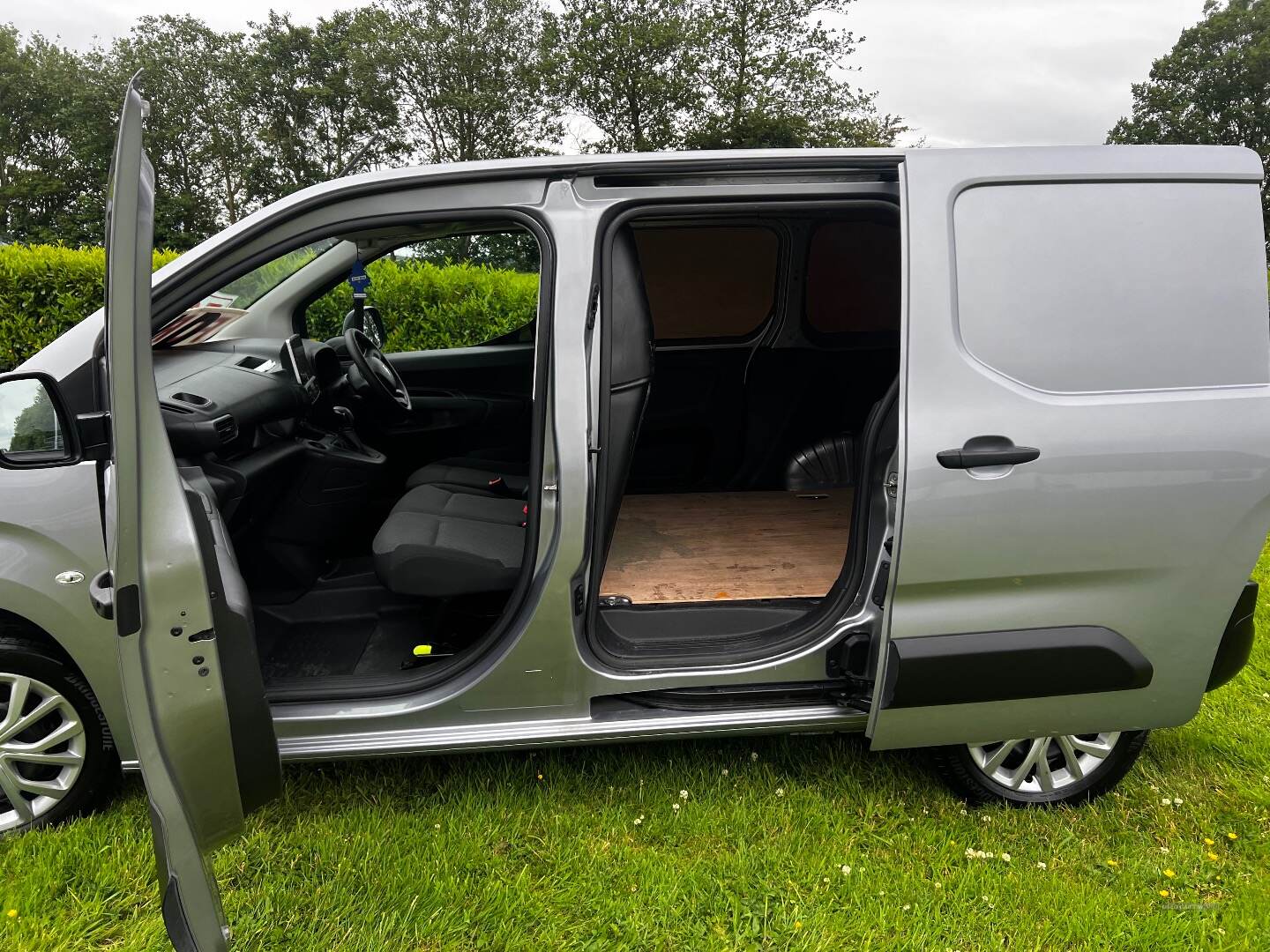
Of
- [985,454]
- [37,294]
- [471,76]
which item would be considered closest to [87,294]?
[37,294]

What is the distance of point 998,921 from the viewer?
5.95 feet

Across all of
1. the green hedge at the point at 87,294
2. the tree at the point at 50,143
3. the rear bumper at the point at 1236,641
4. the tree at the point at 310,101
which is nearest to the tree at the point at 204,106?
the tree at the point at 310,101

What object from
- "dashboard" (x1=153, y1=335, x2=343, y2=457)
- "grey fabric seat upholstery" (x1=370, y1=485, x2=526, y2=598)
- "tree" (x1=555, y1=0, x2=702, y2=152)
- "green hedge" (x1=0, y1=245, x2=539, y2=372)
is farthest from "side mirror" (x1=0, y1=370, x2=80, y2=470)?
"tree" (x1=555, y1=0, x2=702, y2=152)

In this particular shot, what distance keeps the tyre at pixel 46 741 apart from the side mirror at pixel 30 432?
1.58 ft

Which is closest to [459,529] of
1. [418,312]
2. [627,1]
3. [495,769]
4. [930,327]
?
[495,769]

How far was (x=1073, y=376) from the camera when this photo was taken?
1.80 m

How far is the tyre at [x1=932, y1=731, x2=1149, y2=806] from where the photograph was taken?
2.12 m

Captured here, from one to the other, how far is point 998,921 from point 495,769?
4.43ft

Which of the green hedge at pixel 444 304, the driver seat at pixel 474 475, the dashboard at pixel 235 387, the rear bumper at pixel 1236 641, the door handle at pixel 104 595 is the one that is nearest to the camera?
the door handle at pixel 104 595

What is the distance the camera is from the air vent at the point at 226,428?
6.84 ft

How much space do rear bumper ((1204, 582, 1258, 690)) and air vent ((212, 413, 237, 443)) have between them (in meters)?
2.63

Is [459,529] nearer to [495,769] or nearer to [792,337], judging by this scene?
[495,769]

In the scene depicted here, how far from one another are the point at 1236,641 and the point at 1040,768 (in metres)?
0.59

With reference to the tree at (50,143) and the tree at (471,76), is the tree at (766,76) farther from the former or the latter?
the tree at (50,143)
